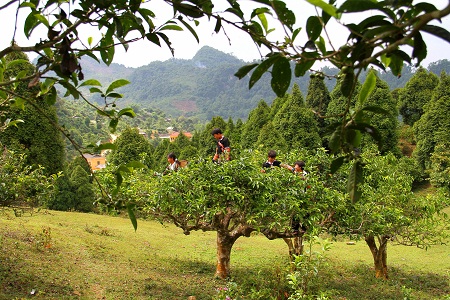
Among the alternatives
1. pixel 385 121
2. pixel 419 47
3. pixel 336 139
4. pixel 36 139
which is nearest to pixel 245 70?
pixel 336 139

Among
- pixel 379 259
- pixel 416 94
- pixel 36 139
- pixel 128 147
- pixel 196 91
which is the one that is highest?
pixel 196 91

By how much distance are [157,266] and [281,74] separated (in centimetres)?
689

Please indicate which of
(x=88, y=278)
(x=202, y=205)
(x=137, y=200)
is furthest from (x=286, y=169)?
(x=88, y=278)

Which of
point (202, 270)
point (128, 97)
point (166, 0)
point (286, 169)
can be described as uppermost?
point (128, 97)

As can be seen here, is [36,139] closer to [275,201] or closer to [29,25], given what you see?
[275,201]

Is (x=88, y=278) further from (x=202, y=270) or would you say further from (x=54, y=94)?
(x=54, y=94)

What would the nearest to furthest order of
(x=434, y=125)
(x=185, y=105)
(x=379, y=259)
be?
(x=379, y=259)
(x=434, y=125)
(x=185, y=105)

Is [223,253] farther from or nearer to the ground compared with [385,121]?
nearer to the ground

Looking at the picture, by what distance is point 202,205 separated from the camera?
557cm

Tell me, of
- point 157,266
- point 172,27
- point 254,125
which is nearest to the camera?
point 172,27

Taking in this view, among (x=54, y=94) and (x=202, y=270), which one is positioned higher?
(x=54, y=94)

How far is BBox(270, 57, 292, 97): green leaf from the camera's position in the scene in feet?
3.84

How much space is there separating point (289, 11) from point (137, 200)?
16.8 feet

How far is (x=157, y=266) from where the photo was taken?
24.5 ft
